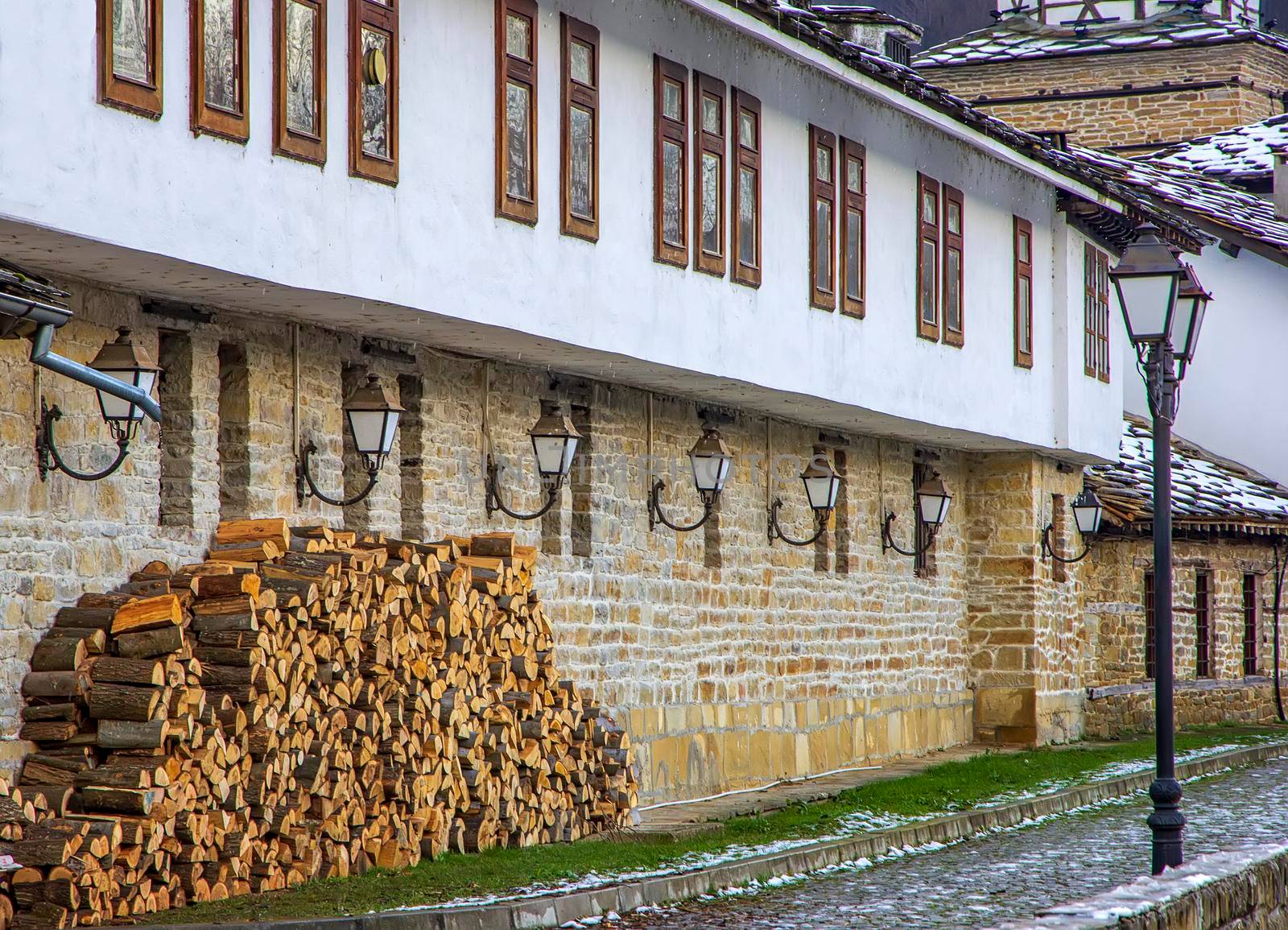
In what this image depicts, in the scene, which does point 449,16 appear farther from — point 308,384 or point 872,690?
point 872,690

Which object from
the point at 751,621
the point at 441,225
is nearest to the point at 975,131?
the point at 751,621

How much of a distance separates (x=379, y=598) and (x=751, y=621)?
6.75 m

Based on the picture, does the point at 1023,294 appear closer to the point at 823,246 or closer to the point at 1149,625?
the point at 823,246

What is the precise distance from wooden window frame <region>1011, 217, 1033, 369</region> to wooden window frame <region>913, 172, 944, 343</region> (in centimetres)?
203

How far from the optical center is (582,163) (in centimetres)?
1297

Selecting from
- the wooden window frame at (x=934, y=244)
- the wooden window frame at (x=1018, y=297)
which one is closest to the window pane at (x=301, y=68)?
the wooden window frame at (x=934, y=244)

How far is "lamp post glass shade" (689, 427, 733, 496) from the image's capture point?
15.5 m

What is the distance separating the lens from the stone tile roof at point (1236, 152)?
34.1 metres

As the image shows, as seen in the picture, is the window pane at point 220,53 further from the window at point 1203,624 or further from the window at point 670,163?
the window at point 1203,624

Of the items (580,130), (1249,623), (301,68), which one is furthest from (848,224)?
(1249,623)

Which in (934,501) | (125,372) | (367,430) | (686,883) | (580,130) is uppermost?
(580,130)

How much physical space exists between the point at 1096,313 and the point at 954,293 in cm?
447

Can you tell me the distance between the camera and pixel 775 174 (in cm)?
1557

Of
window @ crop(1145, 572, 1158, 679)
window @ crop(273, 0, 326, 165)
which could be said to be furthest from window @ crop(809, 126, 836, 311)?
window @ crop(1145, 572, 1158, 679)
